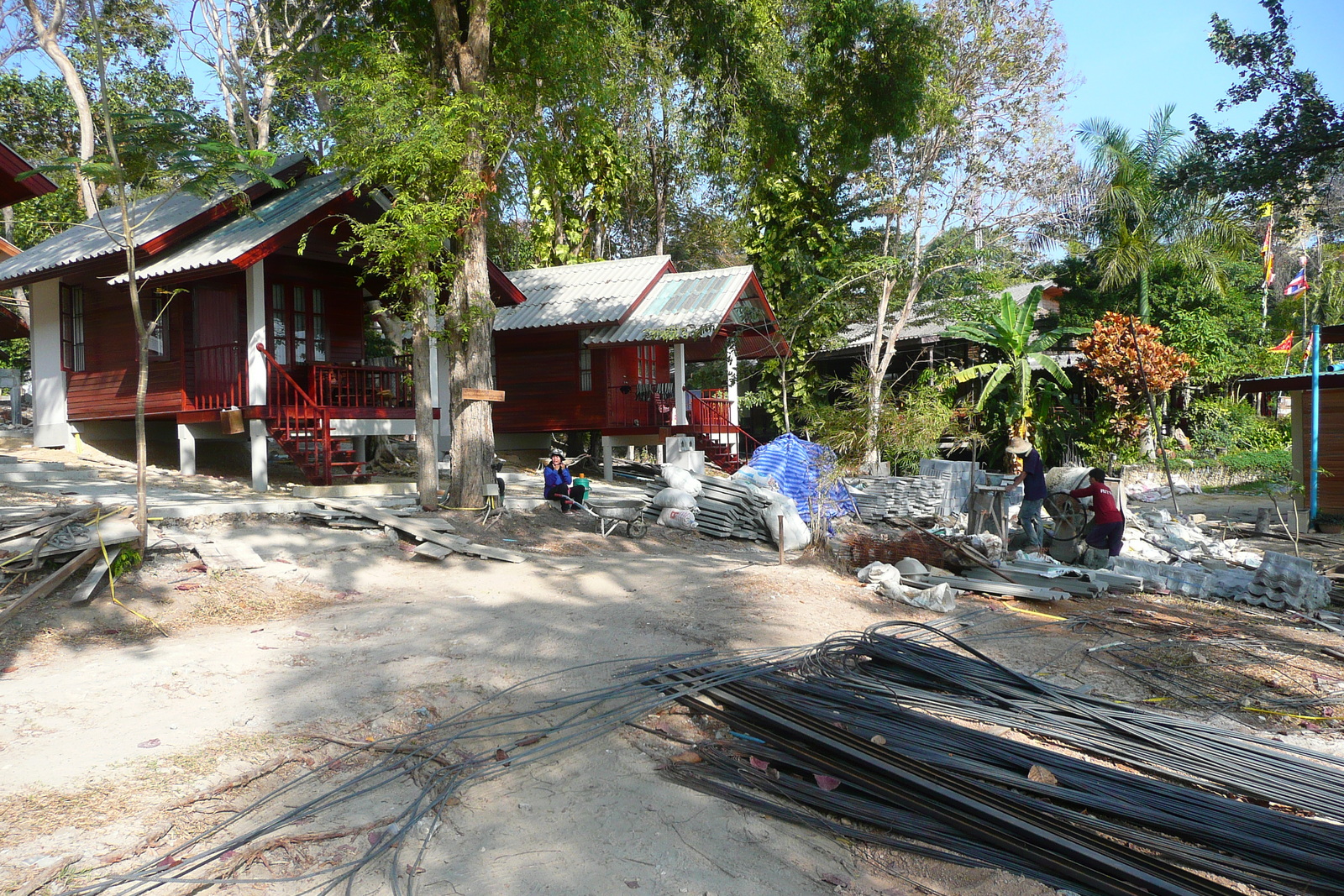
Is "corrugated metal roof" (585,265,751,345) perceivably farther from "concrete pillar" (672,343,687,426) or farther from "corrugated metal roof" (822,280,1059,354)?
"corrugated metal roof" (822,280,1059,354)

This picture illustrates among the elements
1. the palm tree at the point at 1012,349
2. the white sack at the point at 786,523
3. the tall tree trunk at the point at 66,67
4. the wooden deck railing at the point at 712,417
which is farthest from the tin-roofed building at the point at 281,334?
the palm tree at the point at 1012,349

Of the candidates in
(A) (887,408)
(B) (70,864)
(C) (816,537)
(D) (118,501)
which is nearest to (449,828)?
(B) (70,864)

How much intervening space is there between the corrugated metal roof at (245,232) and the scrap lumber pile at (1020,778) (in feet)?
31.5

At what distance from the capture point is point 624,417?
19156 mm

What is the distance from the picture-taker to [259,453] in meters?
13.1

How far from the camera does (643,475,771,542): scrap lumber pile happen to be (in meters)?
12.4

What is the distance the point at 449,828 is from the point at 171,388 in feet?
42.1

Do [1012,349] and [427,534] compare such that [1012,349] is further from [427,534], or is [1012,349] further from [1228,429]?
[427,534]

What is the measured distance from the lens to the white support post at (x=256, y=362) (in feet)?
42.5

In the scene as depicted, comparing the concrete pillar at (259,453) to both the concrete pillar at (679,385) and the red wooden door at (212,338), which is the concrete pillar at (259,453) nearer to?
the red wooden door at (212,338)

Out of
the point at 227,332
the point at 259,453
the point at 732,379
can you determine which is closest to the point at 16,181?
the point at 227,332

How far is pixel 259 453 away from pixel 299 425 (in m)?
0.70

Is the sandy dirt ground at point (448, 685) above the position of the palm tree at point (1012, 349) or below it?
below

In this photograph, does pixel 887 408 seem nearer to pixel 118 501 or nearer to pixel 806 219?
pixel 806 219
